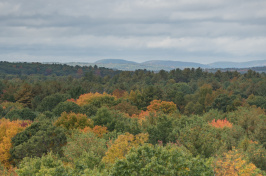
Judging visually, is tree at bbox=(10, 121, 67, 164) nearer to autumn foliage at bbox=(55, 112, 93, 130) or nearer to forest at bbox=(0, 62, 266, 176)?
forest at bbox=(0, 62, 266, 176)

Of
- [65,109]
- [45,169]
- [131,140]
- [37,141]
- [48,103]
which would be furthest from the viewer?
[48,103]

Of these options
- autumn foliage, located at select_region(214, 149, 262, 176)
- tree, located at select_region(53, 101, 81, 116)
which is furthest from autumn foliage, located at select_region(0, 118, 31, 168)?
autumn foliage, located at select_region(214, 149, 262, 176)

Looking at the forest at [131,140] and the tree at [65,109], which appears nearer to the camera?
the forest at [131,140]

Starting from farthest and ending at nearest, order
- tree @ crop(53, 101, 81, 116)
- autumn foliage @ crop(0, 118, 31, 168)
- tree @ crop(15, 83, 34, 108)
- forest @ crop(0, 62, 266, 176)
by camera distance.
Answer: tree @ crop(15, 83, 34, 108) → tree @ crop(53, 101, 81, 116) → autumn foliage @ crop(0, 118, 31, 168) → forest @ crop(0, 62, 266, 176)

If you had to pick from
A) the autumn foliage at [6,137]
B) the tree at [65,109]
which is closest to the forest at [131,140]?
the autumn foliage at [6,137]

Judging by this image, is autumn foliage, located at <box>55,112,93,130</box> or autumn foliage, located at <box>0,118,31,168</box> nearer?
autumn foliage, located at <box>0,118,31,168</box>

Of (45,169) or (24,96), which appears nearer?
(45,169)

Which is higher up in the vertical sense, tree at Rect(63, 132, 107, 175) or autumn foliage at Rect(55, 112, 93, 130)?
tree at Rect(63, 132, 107, 175)

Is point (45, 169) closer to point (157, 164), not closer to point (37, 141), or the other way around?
point (157, 164)

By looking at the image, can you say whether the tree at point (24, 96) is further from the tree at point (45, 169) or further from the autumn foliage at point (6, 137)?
the tree at point (45, 169)

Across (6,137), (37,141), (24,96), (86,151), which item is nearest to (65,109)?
(6,137)

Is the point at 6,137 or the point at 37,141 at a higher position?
the point at 37,141

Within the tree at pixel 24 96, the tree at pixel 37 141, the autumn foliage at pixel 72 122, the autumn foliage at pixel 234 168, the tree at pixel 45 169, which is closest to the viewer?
the tree at pixel 45 169

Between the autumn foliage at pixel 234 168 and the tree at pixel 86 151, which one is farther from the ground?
the autumn foliage at pixel 234 168
